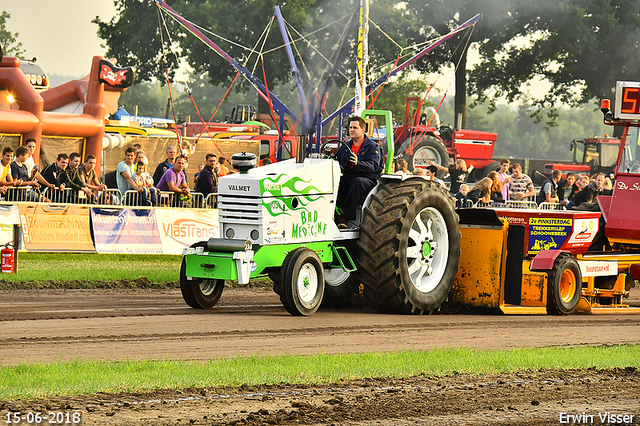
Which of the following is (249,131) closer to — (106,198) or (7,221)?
(106,198)

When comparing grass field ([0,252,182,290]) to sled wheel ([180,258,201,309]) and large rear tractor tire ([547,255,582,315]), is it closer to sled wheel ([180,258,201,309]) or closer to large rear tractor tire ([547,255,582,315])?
sled wheel ([180,258,201,309])

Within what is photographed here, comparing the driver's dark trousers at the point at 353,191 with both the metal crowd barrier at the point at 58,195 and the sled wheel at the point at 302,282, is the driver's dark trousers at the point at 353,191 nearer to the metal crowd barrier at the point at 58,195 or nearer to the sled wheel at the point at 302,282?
the sled wheel at the point at 302,282

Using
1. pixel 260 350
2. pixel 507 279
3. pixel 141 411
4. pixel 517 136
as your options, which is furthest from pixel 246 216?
pixel 517 136

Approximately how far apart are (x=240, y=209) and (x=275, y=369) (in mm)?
3349

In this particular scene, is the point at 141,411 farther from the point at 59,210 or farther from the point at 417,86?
the point at 417,86

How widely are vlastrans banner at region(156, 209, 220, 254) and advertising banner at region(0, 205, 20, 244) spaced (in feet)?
9.21

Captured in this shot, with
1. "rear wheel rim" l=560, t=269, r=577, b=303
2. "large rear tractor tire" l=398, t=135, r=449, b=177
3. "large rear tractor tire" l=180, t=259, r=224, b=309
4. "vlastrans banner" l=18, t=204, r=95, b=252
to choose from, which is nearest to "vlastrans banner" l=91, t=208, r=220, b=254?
"vlastrans banner" l=18, t=204, r=95, b=252

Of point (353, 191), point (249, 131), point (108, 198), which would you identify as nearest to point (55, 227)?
point (108, 198)

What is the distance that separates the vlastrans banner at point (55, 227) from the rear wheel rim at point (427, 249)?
7.47 metres

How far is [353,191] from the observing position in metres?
10.7

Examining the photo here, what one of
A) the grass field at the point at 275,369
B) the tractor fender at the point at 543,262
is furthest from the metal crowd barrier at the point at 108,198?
the grass field at the point at 275,369

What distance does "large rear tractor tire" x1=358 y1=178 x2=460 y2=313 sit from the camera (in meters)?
10.3

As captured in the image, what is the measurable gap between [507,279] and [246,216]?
349 centimetres

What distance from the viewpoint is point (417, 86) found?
2149 inches
